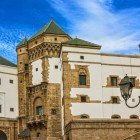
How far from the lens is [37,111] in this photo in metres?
51.8

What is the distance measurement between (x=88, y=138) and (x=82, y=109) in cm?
1363

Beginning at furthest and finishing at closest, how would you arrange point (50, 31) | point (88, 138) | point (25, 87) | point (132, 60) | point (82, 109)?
point (25, 87) < point (50, 31) < point (132, 60) < point (82, 109) < point (88, 138)

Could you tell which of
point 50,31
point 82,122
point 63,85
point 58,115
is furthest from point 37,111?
point 82,122

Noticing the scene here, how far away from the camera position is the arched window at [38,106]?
2018 inches

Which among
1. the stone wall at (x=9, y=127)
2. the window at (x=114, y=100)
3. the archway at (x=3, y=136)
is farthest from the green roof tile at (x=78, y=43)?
the archway at (x=3, y=136)

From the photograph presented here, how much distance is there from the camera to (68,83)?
4634 centimetres

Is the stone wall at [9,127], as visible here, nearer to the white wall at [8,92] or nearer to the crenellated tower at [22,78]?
the white wall at [8,92]

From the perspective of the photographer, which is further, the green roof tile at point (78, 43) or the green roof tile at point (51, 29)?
the green roof tile at point (51, 29)

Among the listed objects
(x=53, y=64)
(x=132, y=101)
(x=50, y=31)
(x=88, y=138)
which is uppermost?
(x=50, y=31)

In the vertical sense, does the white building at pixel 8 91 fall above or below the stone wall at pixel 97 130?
above

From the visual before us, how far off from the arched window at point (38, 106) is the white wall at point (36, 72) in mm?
2286

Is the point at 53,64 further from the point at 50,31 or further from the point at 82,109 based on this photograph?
the point at 82,109

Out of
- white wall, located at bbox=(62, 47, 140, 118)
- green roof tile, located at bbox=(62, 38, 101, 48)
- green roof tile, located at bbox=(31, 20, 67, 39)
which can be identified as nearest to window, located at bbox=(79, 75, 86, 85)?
white wall, located at bbox=(62, 47, 140, 118)

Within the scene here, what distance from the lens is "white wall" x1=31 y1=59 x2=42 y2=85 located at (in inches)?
2039
